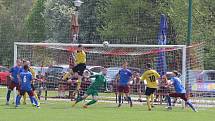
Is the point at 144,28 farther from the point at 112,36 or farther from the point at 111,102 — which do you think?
the point at 111,102

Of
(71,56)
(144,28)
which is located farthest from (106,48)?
(144,28)

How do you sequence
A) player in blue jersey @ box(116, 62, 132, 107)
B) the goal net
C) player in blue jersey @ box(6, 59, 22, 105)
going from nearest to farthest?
player in blue jersey @ box(6, 59, 22, 105) → player in blue jersey @ box(116, 62, 132, 107) → the goal net

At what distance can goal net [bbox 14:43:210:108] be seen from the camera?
30781mm

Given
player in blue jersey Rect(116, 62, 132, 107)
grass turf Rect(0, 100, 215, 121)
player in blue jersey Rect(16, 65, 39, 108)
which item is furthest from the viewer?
player in blue jersey Rect(116, 62, 132, 107)

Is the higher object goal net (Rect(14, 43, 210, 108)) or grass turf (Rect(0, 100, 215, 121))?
goal net (Rect(14, 43, 210, 108))

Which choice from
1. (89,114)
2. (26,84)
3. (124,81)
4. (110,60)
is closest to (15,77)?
(26,84)

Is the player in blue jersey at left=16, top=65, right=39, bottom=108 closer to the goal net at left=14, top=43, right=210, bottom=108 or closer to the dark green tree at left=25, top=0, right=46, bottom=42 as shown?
the goal net at left=14, top=43, right=210, bottom=108

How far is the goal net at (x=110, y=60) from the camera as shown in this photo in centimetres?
3078

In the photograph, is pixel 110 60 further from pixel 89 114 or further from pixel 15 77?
pixel 89 114

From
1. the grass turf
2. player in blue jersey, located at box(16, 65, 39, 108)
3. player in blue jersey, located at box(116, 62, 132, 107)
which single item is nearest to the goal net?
player in blue jersey, located at box(116, 62, 132, 107)

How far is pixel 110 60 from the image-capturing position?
3441cm

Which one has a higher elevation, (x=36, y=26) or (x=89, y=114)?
(x=36, y=26)

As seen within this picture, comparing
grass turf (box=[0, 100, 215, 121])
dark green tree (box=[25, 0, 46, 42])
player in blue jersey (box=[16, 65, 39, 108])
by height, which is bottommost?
grass turf (box=[0, 100, 215, 121])

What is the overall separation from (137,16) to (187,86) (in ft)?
72.4
